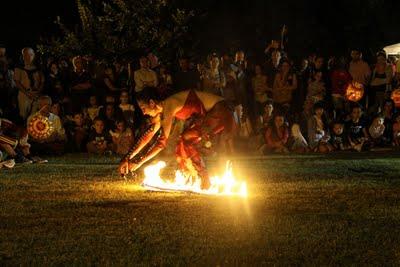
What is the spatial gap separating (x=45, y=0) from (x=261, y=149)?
1117cm

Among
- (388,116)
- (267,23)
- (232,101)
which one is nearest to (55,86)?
(232,101)

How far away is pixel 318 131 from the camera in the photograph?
15906mm

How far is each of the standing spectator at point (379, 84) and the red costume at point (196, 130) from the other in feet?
24.7

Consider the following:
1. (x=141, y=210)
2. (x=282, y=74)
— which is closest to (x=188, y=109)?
(x=141, y=210)

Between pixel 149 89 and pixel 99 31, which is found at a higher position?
pixel 99 31

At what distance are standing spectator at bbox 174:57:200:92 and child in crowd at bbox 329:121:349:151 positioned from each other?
115 inches

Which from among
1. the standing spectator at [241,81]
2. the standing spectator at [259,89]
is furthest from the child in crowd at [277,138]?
the standing spectator at [241,81]

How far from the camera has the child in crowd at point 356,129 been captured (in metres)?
15.9

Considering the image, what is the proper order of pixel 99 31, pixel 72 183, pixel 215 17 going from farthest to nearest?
pixel 215 17 < pixel 99 31 < pixel 72 183

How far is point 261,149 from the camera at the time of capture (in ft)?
50.7

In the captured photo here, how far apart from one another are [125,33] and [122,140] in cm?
551

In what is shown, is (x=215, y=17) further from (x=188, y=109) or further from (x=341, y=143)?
(x=188, y=109)

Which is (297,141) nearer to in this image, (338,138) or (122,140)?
(338,138)

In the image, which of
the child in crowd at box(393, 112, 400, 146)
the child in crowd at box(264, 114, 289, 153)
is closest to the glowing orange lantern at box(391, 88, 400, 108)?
the child in crowd at box(393, 112, 400, 146)
